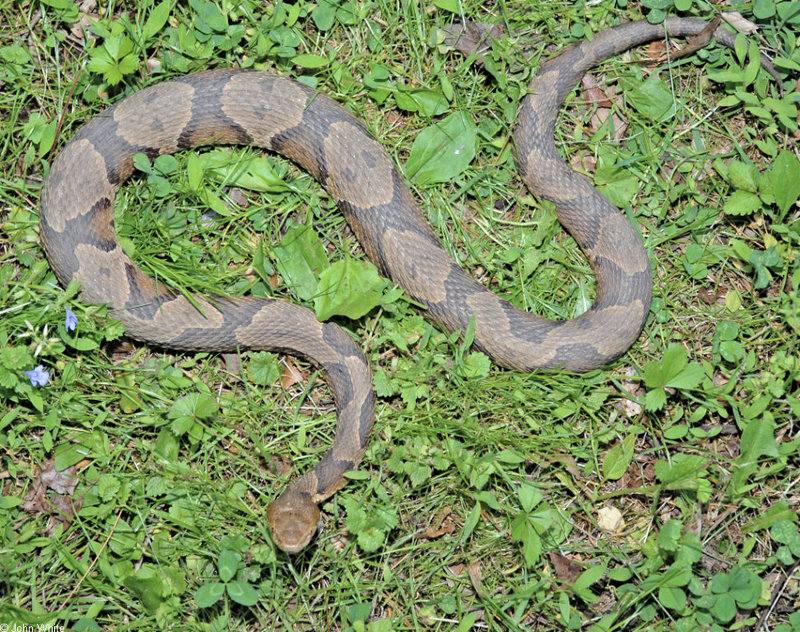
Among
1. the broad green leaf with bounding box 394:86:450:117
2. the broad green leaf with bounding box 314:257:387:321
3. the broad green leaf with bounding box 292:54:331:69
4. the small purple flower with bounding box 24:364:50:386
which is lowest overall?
the small purple flower with bounding box 24:364:50:386

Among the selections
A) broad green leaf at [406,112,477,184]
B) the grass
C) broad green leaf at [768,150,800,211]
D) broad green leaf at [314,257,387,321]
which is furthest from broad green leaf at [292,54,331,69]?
broad green leaf at [768,150,800,211]

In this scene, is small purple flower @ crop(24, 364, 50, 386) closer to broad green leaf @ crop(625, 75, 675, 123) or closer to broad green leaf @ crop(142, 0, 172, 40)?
broad green leaf @ crop(142, 0, 172, 40)

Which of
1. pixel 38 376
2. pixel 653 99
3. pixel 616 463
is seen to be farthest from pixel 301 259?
pixel 653 99

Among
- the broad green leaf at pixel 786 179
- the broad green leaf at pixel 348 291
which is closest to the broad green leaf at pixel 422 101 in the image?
the broad green leaf at pixel 348 291

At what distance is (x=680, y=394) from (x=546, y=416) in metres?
0.84

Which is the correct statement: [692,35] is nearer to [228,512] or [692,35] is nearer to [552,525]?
[552,525]

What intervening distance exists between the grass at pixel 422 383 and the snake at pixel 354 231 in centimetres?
13

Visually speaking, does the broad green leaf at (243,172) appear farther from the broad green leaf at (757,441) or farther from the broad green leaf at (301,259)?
the broad green leaf at (757,441)

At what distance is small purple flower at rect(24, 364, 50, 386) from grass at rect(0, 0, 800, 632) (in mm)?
72

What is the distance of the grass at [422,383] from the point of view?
4219 millimetres

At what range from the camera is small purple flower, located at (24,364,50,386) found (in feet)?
13.7

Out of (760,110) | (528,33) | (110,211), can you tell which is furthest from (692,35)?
(110,211)

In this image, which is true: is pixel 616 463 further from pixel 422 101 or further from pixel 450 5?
pixel 450 5

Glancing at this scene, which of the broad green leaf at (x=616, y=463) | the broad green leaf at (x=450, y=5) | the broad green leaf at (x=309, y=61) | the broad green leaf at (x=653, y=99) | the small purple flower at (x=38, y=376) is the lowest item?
the broad green leaf at (x=616, y=463)
